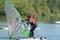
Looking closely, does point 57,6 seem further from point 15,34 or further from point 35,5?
point 15,34

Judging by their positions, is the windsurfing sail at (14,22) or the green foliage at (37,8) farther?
the green foliage at (37,8)

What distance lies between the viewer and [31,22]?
81.3ft

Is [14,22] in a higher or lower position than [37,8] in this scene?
higher

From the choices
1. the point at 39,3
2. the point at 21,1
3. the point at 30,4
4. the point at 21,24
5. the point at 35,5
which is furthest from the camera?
the point at 39,3

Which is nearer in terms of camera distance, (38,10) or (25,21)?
(25,21)

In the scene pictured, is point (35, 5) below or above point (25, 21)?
below

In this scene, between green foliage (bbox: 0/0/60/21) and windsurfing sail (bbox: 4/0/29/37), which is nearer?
windsurfing sail (bbox: 4/0/29/37)

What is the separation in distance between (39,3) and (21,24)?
266 ft

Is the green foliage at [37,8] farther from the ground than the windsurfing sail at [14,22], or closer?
closer

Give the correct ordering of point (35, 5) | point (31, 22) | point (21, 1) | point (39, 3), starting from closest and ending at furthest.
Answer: point (31, 22) < point (21, 1) < point (35, 5) < point (39, 3)

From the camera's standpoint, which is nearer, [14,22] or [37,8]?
[14,22]

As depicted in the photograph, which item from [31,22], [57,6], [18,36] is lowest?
[57,6]

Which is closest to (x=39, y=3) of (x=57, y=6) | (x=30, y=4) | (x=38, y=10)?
(x=38, y=10)

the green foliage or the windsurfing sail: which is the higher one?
the windsurfing sail
